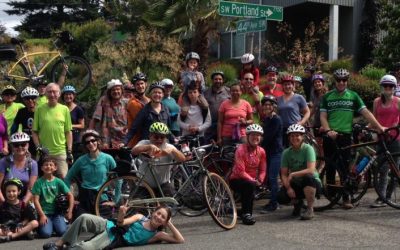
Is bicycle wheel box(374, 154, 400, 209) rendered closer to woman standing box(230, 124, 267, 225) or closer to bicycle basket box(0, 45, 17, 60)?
woman standing box(230, 124, 267, 225)

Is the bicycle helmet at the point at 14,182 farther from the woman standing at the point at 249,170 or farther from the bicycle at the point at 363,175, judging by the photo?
the bicycle at the point at 363,175

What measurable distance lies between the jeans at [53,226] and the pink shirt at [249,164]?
238 centimetres

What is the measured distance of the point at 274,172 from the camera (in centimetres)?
887

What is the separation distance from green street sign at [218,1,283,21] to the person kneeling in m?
3.57

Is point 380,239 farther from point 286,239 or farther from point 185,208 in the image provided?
point 185,208

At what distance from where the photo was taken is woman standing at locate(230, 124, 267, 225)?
823cm

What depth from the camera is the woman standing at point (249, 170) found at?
8234 mm

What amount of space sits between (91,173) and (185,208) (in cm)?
150

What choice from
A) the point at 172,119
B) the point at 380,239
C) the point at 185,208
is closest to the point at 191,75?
the point at 172,119

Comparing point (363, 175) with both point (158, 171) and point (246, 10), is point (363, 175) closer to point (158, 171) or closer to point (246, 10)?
point (158, 171)

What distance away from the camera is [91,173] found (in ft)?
27.2

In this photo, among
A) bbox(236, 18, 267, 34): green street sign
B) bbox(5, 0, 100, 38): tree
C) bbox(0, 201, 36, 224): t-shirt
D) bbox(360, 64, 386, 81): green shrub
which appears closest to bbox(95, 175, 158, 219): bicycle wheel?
bbox(0, 201, 36, 224): t-shirt

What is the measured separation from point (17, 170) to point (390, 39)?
45.1 feet

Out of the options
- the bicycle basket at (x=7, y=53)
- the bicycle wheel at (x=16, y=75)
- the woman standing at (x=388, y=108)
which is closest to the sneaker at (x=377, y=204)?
the woman standing at (x=388, y=108)
